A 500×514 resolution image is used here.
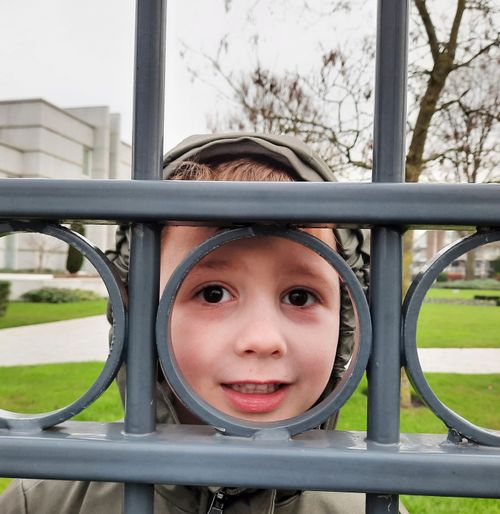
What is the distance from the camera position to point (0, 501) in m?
0.91

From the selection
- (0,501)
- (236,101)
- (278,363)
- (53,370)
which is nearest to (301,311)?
(278,363)

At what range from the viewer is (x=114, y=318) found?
1.34ft

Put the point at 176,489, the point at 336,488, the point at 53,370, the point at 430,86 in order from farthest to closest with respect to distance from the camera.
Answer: the point at 53,370, the point at 430,86, the point at 176,489, the point at 336,488

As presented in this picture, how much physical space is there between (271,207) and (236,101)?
3.56m

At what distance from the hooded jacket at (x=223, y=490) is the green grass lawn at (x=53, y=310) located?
1084 cm

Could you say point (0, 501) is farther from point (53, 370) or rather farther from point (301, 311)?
point (53, 370)

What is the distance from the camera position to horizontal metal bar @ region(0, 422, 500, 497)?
15.3 inches

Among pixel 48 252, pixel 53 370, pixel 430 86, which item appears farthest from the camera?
pixel 48 252

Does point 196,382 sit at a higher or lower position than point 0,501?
higher

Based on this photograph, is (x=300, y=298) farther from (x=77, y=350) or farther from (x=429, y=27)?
(x=77, y=350)

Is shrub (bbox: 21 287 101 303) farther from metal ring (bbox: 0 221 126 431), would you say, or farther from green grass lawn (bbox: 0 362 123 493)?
metal ring (bbox: 0 221 126 431)

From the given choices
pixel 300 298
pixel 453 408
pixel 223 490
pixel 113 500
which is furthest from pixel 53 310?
pixel 300 298

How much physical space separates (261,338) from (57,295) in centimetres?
1248

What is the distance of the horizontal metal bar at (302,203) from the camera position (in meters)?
0.39
